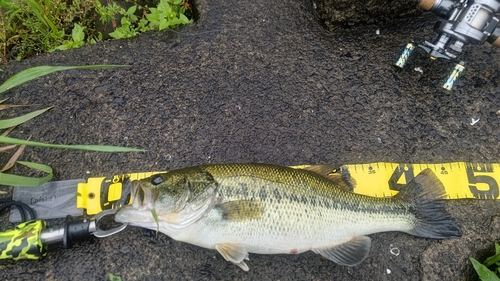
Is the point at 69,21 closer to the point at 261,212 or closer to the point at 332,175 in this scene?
the point at 261,212

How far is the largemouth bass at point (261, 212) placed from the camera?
2443mm

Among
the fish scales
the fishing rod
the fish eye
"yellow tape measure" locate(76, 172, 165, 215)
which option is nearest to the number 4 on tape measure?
the fish scales

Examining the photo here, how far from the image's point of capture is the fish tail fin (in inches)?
108

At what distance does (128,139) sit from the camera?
3.15 metres

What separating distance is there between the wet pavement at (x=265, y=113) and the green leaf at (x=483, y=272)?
14 cm

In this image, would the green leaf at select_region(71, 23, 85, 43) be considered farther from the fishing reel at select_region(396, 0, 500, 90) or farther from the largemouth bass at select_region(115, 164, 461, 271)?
the fishing reel at select_region(396, 0, 500, 90)

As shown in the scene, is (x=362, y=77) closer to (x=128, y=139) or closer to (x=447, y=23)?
(x=447, y=23)

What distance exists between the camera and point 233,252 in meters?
2.49

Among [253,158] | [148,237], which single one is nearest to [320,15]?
[253,158]

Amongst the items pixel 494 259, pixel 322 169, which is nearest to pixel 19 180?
pixel 322 169

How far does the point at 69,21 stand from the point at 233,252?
291cm

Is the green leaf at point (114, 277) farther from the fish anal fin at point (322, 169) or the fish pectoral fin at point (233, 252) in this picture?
the fish anal fin at point (322, 169)

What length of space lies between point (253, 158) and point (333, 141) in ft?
2.21

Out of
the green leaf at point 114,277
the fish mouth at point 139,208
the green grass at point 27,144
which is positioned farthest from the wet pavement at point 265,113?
the fish mouth at point 139,208
